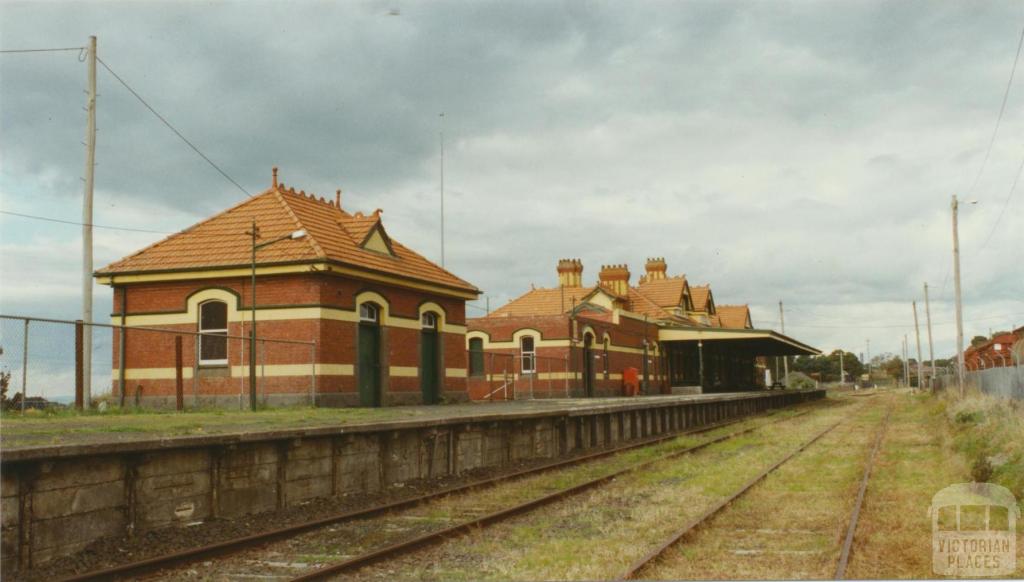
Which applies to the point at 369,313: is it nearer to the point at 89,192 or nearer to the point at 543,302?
the point at 89,192

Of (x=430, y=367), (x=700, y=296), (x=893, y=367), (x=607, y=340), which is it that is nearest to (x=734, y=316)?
(x=700, y=296)

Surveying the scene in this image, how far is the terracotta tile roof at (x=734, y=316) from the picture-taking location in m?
76.5

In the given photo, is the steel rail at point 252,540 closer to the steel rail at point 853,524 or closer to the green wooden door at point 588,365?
the steel rail at point 853,524

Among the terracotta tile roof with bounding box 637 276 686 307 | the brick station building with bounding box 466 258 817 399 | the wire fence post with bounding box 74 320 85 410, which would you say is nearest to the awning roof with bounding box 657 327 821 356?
the brick station building with bounding box 466 258 817 399

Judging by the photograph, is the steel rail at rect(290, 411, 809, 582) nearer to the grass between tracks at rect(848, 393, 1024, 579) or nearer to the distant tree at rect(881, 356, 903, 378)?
the grass between tracks at rect(848, 393, 1024, 579)

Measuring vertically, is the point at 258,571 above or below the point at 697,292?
below

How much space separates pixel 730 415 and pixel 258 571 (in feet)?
109

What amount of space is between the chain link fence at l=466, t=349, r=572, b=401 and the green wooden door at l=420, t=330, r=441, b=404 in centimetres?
1089

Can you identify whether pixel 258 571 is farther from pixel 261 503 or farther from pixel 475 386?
pixel 475 386

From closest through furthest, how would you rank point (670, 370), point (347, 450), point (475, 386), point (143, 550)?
point (143, 550) < point (347, 450) < point (475, 386) < point (670, 370)

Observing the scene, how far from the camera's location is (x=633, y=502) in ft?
37.8

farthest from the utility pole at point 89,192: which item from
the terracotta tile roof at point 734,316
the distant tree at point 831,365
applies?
the distant tree at point 831,365

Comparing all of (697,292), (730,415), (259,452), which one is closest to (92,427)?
(259,452)

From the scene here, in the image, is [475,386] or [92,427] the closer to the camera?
[92,427]
